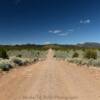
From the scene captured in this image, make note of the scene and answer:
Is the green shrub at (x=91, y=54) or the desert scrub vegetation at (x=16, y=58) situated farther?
the green shrub at (x=91, y=54)

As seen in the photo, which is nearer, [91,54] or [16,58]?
[16,58]

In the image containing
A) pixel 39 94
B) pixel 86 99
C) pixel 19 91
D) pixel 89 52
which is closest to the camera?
pixel 86 99

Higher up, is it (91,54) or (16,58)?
(91,54)

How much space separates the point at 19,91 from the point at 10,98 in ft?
4.68

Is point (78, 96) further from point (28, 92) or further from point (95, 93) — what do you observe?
point (28, 92)

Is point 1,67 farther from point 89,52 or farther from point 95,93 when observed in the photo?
point 89,52

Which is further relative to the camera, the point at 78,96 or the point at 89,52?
the point at 89,52

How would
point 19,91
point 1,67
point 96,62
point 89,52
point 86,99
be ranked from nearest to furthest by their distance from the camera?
point 86,99 → point 19,91 → point 1,67 → point 96,62 → point 89,52

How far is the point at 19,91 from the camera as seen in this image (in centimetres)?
1066

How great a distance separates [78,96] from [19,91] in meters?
2.80

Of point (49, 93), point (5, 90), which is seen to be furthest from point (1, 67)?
point (49, 93)

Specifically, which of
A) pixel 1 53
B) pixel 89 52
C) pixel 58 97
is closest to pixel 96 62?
pixel 89 52

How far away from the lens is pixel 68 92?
10414 mm

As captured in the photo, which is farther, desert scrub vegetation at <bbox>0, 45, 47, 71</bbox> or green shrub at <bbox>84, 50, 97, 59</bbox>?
green shrub at <bbox>84, 50, 97, 59</bbox>
